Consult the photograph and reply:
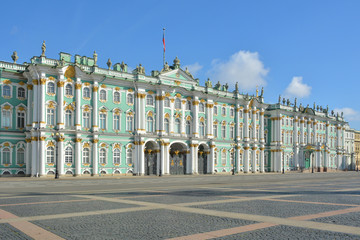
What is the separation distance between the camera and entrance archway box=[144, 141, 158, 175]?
193 ft

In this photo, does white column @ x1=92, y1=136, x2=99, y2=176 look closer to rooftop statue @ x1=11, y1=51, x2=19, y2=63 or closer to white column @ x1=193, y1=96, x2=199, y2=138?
rooftop statue @ x1=11, y1=51, x2=19, y2=63

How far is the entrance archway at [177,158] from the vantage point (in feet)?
203

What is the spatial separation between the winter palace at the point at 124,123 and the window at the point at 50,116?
5.0 inches

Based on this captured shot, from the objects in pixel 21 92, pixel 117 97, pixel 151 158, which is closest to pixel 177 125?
pixel 151 158

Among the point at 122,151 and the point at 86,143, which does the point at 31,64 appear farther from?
the point at 122,151

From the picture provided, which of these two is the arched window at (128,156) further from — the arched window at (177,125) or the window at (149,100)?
the arched window at (177,125)

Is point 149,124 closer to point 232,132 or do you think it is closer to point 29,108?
point 29,108

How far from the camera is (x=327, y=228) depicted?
10305mm

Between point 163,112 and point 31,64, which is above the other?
point 31,64

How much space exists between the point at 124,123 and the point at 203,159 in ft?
55.0

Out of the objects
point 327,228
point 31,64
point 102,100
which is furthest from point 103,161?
point 327,228

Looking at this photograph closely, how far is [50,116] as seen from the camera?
1960 inches

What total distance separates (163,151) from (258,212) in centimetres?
4588

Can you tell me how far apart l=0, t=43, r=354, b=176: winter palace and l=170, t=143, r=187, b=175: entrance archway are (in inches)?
6.4
